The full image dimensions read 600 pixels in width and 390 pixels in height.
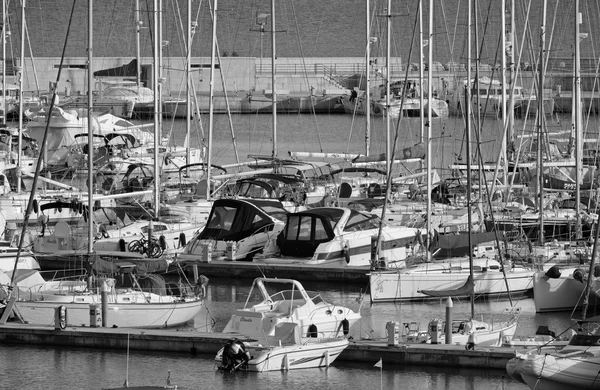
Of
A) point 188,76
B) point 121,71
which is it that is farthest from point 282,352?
point 121,71

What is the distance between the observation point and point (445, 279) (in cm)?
2247

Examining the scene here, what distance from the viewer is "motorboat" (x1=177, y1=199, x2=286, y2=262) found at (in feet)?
83.9

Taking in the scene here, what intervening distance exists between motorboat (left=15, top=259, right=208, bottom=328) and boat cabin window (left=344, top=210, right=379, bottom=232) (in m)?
5.28

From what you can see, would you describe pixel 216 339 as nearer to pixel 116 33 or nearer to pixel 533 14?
pixel 533 14

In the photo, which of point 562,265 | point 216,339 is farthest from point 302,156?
point 216,339

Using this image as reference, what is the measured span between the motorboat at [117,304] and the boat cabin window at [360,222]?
5.28m

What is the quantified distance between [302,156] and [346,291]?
1352 centimetres

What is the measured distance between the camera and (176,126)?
204ft

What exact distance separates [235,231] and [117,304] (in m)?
6.39

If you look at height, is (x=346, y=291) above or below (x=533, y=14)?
below

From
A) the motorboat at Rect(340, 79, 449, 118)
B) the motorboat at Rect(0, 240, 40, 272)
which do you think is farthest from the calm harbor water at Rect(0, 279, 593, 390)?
the motorboat at Rect(340, 79, 449, 118)

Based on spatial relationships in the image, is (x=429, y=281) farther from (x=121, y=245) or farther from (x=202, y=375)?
(x=121, y=245)

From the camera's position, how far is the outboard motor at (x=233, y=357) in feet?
56.3

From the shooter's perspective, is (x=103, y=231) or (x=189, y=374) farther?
(x=103, y=231)
